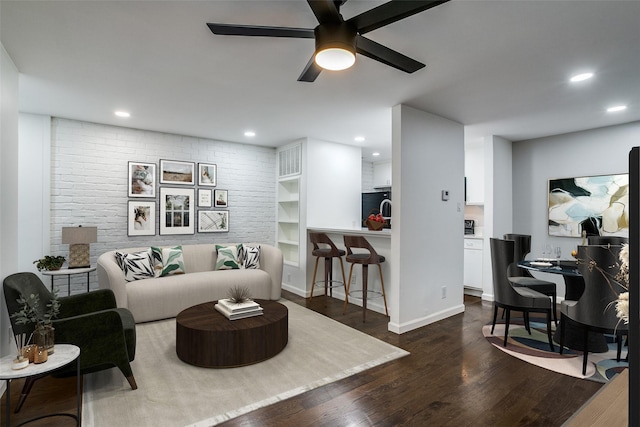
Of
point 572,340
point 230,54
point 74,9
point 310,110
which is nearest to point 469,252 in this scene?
point 572,340

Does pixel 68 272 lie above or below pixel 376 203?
below

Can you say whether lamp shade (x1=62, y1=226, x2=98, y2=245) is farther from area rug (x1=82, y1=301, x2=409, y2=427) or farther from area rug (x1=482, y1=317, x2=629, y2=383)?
area rug (x1=482, y1=317, x2=629, y2=383)

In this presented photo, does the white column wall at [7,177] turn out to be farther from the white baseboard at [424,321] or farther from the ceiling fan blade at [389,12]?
Result: the white baseboard at [424,321]

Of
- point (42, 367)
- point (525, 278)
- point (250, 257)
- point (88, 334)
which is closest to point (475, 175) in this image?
point (525, 278)

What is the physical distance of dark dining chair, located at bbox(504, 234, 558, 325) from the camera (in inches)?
144

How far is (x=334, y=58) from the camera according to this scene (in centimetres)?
191

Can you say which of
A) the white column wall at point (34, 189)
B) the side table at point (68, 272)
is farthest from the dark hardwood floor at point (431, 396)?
the white column wall at point (34, 189)

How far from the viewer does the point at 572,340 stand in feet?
10.9

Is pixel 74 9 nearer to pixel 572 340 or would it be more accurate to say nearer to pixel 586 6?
pixel 586 6

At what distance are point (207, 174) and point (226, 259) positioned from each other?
4.90 feet

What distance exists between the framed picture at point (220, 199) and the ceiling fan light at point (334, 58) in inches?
156

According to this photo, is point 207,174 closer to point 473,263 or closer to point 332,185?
point 332,185

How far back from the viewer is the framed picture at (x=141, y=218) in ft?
15.7

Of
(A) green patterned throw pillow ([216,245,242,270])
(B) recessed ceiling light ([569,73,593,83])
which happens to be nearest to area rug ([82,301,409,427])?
(A) green patterned throw pillow ([216,245,242,270])
